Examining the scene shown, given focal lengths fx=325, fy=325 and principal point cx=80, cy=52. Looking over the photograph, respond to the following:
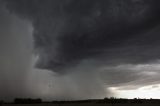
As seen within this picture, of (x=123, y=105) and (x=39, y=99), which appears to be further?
(x=39, y=99)

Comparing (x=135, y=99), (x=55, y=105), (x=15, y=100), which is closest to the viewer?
(x=55, y=105)

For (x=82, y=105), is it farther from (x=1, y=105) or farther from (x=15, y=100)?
(x=15, y=100)

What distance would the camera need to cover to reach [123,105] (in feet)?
216

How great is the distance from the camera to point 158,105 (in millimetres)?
64938

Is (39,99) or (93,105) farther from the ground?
(39,99)

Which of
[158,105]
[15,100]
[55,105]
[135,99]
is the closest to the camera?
[158,105]

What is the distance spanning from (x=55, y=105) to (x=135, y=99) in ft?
67.2

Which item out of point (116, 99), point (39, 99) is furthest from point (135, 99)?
point (39, 99)

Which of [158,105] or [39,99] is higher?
[39,99]

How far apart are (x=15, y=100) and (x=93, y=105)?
96.9 ft

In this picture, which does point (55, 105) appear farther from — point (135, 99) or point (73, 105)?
point (135, 99)

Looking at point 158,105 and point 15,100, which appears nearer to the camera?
point 158,105

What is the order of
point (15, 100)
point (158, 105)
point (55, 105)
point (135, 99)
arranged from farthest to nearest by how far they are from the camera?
1. point (15, 100)
2. point (135, 99)
3. point (55, 105)
4. point (158, 105)

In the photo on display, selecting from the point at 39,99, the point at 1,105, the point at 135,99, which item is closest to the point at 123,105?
the point at 135,99
